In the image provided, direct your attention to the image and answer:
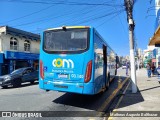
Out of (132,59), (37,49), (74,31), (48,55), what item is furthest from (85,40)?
(37,49)

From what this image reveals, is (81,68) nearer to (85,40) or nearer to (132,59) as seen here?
(85,40)

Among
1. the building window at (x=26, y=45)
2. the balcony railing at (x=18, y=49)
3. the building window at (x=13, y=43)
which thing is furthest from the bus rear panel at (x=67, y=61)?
the building window at (x=26, y=45)

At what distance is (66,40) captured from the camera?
9156 mm

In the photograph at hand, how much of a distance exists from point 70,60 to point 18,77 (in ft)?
35.2

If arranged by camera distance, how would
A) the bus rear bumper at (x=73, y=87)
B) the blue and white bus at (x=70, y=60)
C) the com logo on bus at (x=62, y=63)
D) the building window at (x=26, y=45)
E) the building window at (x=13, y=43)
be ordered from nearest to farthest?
the bus rear bumper at (x=73, y=87) < the blue and white bus at (x=70, y=60) < the com logo on bus at (x=62, y=63) < the building window at (x=13, y=43) < the building window at (x=26, y=45)

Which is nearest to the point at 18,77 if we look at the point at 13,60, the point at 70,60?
the point at 70,60

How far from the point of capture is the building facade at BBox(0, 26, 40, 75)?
1172 inches

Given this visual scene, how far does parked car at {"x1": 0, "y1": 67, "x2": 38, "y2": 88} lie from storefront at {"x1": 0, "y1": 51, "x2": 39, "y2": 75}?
1047 cm

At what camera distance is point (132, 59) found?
42.2 feet

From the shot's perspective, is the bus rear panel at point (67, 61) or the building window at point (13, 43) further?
the building window at point (13, 43)

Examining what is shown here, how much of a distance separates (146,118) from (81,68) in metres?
3.00

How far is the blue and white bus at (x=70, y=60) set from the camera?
8602mm

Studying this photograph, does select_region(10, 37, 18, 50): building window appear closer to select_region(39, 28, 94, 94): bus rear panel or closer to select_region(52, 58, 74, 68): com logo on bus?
select_region(39, 28, 94, 94): bus rear panel

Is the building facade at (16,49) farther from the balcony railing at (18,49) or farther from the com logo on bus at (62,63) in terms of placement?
the com logo on bus at (62,63)
